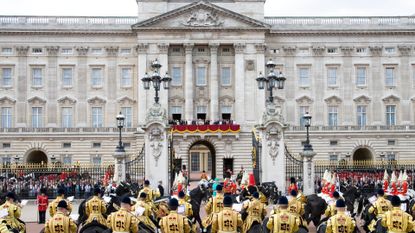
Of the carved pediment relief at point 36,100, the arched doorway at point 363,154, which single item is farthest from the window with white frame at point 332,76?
the carved pediment relief at point 36,100

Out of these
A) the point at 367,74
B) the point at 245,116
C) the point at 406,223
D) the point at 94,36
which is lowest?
the point at 406,223

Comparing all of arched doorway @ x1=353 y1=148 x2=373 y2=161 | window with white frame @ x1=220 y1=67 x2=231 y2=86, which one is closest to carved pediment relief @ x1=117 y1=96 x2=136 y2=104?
window with white frame @ x1=220 y1=67 x2=231 y2=86

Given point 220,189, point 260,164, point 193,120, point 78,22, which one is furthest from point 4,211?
point 78,22

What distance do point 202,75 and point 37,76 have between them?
1721 cm

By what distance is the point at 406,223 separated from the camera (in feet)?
47.3

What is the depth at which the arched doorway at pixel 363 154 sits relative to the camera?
6675cm

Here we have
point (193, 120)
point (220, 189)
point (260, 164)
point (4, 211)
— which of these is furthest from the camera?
point (193, 120)

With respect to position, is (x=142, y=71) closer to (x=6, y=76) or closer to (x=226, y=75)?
(x=226, y=75)

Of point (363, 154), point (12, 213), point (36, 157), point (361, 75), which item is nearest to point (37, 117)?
point (36, 157)

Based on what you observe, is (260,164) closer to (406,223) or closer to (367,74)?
(406,223)

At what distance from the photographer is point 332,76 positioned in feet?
220

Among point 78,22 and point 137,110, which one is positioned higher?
point 78,22

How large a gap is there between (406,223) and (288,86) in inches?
2073

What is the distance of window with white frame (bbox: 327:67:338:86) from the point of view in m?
66.9
